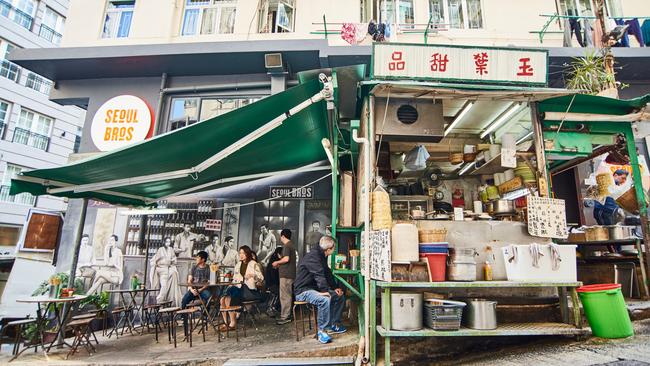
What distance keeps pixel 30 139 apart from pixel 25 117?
3.90ft

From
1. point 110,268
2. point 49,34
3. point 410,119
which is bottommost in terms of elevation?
point 110,268

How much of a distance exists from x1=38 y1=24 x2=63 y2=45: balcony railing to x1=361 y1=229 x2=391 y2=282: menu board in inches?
950

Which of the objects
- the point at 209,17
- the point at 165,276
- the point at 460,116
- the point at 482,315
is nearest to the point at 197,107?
the point at 209,17

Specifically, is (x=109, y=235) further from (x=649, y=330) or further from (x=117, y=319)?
(x=649, y=330)

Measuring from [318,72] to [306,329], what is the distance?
176 inches

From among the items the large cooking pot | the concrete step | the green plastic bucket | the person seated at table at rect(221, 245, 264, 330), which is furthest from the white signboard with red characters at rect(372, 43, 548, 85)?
the person seated at table at rect(221, 245, 264, 330)

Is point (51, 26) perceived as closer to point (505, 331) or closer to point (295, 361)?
point (295, 361)

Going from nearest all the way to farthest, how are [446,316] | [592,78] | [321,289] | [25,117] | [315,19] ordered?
[446,316], [321,289], [592,78], [315,19], [25,117]

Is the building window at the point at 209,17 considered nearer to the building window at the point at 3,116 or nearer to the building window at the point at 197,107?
the building window at the point at 197,107

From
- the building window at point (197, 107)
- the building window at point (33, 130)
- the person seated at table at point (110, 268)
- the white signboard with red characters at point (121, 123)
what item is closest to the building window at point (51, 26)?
the building window at point (33, 130)

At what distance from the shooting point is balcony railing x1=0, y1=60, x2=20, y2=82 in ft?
54.3

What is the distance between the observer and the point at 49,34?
1942 cm

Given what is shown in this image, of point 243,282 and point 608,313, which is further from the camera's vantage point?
point 243,282

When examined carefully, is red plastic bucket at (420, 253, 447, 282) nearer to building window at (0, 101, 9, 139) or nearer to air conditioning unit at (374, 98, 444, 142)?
air conditioning unit at (374, 98, 444, 142)
